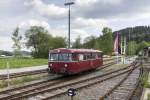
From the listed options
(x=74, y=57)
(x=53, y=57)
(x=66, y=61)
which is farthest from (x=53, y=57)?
(x=74, y=57)

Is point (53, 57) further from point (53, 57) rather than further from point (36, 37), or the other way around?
point (36, 37)

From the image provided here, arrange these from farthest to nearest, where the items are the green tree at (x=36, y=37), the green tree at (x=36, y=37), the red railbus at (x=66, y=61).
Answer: the green tree at (x=36, y=37), the green tree at (x=36, y=37), the red railbus at (x=66, y=61)

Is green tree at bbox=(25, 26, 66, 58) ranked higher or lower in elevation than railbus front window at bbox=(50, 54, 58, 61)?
higher

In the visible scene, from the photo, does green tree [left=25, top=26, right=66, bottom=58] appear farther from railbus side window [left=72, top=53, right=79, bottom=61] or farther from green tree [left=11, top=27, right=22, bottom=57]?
railbus side window [left=72, top=53, right=79, bottom=61]

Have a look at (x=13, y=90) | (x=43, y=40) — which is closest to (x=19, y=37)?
(x=43, y=40)

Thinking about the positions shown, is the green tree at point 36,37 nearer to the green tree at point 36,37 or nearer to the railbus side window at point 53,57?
the green tree at point 36,37

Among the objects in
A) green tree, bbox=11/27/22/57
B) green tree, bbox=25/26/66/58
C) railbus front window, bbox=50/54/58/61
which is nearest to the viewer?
railbus front window, bbox=50/54/58/61

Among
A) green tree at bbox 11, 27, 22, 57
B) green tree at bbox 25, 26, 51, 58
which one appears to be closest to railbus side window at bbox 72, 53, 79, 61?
green tree at bbox 11, 27, 22, 57

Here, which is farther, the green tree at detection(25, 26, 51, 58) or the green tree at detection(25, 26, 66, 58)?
the green tree at detection(25, 26, 51, 58)

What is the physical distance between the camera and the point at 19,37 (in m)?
71.4

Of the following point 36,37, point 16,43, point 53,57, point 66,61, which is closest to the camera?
point 66,61

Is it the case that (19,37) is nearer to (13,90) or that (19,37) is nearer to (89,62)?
(89,62)

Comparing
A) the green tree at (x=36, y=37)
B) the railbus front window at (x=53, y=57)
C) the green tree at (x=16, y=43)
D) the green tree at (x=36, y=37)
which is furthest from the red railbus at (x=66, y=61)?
the green tree at (x=36, y=37)

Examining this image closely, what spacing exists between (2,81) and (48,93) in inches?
215
